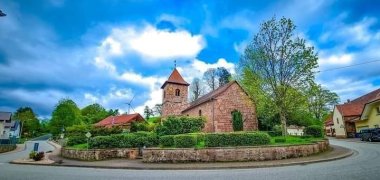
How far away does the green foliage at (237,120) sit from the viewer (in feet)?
107

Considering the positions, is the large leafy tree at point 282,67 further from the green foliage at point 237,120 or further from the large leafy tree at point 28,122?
the large leafy tree at point 28,122

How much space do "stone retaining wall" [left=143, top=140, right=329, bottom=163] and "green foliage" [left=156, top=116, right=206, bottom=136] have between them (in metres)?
9.21

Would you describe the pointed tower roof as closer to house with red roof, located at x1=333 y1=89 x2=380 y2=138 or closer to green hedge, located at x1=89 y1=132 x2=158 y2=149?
green hedge, located at x1=89 y1=132 x2=158 y2=149

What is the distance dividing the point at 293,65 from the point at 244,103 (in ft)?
32.1

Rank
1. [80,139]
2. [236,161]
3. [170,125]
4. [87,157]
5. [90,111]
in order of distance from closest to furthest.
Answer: [236,161], [87,157], [170,125], [80,139], [90,111]

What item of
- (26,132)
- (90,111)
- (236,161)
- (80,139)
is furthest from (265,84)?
(26,132)

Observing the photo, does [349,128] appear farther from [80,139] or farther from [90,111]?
[90,111]

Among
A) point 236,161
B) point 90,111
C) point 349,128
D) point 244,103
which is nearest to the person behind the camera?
point 236,161

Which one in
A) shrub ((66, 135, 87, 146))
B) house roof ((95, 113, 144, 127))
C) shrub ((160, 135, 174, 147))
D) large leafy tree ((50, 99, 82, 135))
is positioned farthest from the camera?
large leafy tree ((50, 99, 82, 135))

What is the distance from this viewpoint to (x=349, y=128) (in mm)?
45188

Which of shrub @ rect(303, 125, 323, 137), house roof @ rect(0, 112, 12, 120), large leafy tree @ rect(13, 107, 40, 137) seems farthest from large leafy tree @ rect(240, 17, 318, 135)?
large leafy tree @ rect(13, 107, 40, 137)

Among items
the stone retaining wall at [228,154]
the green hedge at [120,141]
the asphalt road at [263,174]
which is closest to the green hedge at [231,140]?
the stone retaining wall at [228,154]

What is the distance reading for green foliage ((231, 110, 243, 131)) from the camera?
32.7 m

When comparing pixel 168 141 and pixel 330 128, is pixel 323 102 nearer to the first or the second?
pixel 330 128
